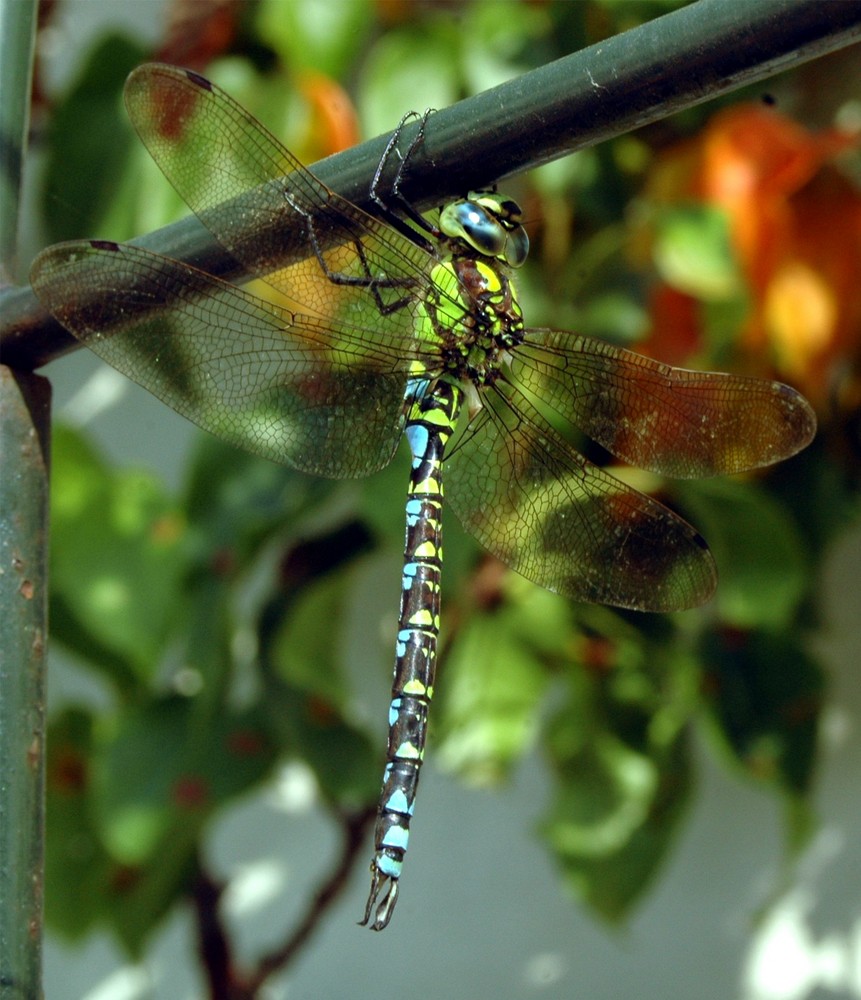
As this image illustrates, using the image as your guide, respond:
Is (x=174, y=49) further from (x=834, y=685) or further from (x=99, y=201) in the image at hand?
(x=834, y=685)

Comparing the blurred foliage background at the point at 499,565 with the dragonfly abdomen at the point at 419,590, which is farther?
the blurred foliage background at the point at 499,565

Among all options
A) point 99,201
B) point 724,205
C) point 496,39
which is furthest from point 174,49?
point 724,205

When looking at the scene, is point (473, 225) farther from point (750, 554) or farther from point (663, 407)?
point (750, 554)

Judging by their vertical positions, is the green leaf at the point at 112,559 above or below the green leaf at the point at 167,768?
above

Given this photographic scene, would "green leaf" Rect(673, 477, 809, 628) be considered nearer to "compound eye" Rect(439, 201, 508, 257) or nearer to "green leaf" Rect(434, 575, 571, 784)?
"green leaf" Rect(434, 575, 571, 784)

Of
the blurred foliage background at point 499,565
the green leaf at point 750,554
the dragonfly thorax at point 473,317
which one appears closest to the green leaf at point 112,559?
the blurred foliage background at point 499,565

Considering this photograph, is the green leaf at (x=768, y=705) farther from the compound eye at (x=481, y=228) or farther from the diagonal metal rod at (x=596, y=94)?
the diagonal metal rod at (x=596, y=94)
